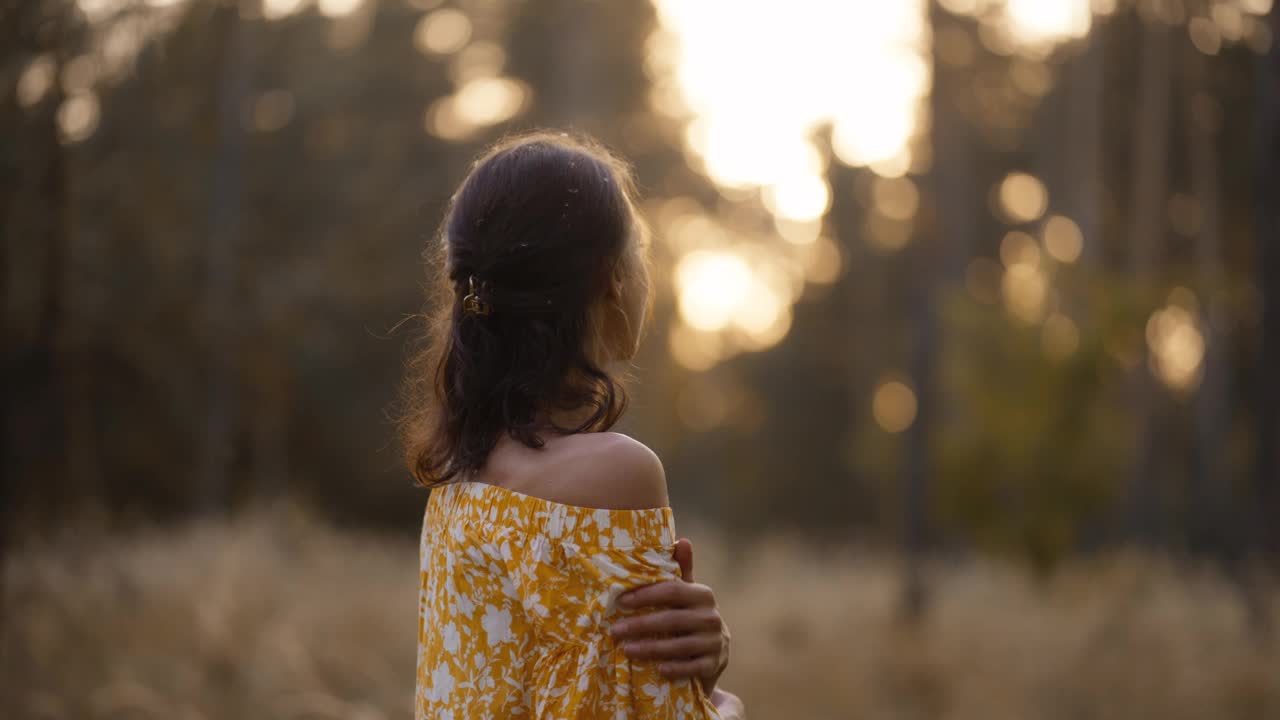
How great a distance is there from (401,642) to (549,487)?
7.08 metres

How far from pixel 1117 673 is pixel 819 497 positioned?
64.6 feet

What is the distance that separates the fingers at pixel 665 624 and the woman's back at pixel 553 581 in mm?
20

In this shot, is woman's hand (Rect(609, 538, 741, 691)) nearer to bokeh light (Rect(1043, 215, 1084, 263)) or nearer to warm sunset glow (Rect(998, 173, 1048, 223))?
bokeh light (Rect(1043, 215, 1084, 263))

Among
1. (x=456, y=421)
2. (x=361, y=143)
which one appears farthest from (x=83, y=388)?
(x=456, y=421)

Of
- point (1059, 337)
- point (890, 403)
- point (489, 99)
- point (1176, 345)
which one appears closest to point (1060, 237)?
point (1176, 345)

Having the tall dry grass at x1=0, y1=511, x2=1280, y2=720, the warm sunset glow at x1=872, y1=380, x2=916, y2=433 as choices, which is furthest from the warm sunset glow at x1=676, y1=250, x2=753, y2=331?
the tall dry grass at x1=0, y1=511, x2=1280, y2=720

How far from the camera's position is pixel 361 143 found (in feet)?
66.7

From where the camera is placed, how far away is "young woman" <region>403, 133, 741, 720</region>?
1.53 metres

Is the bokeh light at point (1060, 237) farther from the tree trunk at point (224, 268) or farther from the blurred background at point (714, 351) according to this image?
the tree trunk at point (224, 268)

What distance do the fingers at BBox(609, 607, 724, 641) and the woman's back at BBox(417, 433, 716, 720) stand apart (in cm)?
2

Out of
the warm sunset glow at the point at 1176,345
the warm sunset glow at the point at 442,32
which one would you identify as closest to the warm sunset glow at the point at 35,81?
the warm sunset glow at the point at 1176,345

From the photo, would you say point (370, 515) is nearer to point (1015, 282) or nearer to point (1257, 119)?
point (1015, 282)

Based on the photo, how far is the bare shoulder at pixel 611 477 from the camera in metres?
1.53

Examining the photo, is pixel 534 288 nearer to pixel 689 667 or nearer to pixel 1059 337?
pixel 689 667
